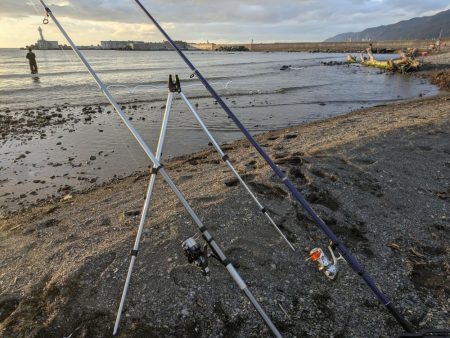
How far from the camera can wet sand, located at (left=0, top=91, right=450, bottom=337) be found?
4172mm

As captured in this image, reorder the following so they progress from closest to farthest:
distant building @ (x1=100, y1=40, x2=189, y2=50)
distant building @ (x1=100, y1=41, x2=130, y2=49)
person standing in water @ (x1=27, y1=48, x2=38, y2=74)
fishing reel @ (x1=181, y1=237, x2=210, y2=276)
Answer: fishing reel @ (x1=181, y1=237, x2=210, y2=276) → person standing in water @ (x1=27, y1=48, x2=38, y2=74) → distant building @ (x1=100, y1=40, x2=189, y2=50) → distant building @ (x1=100, y1=41, x2=130, y2=49)

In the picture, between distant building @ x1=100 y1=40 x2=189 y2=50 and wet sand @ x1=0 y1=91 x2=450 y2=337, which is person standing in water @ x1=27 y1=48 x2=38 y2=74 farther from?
distant building @ x1=100 y1=40 x2=189 y2=50

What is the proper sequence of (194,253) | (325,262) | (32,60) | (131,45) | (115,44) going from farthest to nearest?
(115,44) → (131,45) → (32,60) → (325,262) → (194,253)

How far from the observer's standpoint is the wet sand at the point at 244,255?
4172 millimetres

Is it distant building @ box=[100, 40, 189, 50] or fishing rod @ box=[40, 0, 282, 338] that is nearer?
fishing rod @ box=[40, 0, 282, 338]

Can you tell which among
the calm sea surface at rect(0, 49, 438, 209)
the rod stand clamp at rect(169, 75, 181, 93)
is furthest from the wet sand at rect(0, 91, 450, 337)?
the rod stand clamp at rect(169, 75, 181, 93)

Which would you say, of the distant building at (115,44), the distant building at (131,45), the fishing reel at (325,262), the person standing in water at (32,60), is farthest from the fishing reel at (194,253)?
the distant building at (115,44)

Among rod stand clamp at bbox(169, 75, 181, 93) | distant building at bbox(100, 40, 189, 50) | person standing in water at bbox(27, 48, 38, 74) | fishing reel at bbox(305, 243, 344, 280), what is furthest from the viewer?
distant building at bbox(100, 40, 189, 50)

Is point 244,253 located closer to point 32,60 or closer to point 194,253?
point 194,253

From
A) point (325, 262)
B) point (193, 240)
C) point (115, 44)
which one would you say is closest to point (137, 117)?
point (325, 262)

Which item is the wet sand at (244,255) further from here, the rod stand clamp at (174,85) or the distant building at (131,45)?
the distant building at (131,45)

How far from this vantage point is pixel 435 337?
3223 millimetres

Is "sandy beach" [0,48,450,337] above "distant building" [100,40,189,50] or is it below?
below

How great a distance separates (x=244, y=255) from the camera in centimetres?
510
